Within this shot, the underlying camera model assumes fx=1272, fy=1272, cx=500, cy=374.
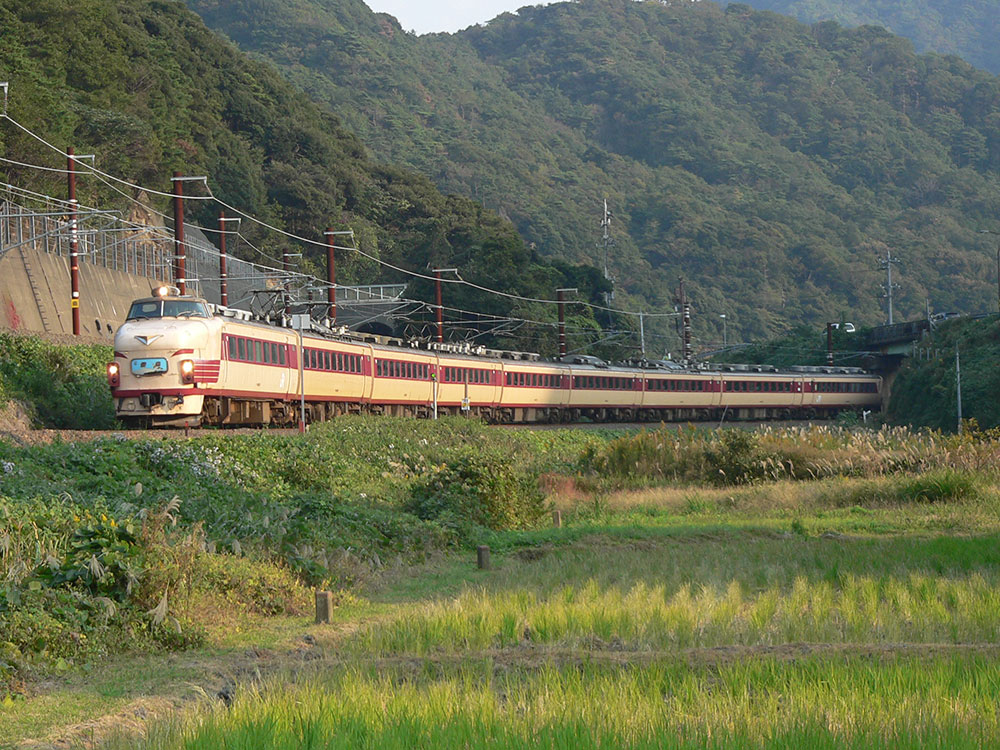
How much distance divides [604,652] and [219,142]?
74296 millimetres

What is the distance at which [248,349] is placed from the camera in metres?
33.1

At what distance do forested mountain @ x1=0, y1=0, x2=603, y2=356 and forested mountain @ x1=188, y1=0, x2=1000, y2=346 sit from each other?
27.1 m

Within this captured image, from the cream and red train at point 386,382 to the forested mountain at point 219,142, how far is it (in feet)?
66.0

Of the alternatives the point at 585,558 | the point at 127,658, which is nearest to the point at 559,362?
the point at 585,558

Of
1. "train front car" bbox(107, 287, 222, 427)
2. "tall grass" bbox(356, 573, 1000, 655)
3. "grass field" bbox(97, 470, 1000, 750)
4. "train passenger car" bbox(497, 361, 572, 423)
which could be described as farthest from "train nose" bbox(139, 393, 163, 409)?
"train passenger car" bbox(497, 361, 572, 423)

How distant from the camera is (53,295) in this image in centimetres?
4875

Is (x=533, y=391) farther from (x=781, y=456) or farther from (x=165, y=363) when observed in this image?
(x=165, y=363)

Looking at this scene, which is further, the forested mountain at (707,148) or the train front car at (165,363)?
the forested mountain at (707,148)

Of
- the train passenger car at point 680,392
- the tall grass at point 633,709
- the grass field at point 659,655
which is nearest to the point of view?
the tall grass at point 633,709

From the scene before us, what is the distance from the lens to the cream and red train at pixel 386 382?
30219 mm

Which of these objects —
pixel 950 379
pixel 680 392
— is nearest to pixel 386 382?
pixel 680 392

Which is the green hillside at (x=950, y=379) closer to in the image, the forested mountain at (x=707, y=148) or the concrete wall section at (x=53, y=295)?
the concrete wall section at (x=53, y=295)

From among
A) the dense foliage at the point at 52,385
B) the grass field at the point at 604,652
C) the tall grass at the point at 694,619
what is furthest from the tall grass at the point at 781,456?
the tall grass at the point at 694,619

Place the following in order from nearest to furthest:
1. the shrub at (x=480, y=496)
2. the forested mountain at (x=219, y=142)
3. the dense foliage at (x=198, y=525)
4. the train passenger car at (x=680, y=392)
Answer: the dense foliage at (x=198, y=525)
the shrub at (x=480, y=496)
the forested mountain at (x=219, y=142)
the train passenger car at (x=680, y=392)
